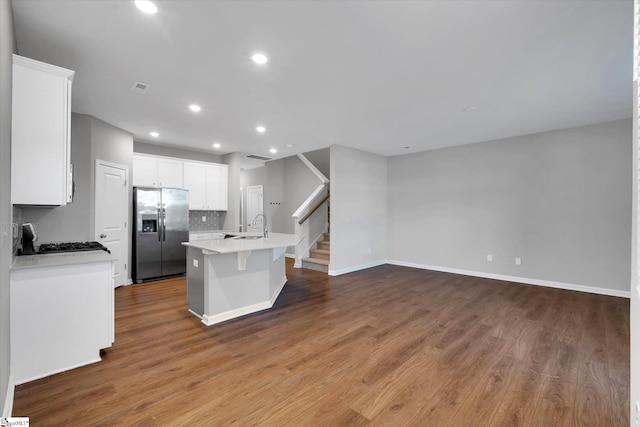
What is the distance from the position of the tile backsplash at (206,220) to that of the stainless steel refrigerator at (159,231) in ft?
2.64

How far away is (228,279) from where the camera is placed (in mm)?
3348

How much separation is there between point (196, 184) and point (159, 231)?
4.35 feet

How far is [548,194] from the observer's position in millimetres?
4840

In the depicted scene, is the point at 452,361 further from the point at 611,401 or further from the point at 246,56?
the point at 246,56

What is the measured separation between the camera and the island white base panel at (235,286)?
10.5 ft

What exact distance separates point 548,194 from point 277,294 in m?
4.90

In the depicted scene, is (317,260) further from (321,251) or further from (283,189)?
(283,189)

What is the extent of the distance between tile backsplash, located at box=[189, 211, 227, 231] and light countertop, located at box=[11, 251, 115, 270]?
368 cm

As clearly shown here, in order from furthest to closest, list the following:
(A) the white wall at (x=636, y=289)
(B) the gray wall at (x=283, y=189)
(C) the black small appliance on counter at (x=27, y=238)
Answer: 1. (B) the gray wall at (x=283, y=189)
2. (C) the black small appliance on counter at (x=27, y=238)
3. (A) the white wall at (x=636, y=289)

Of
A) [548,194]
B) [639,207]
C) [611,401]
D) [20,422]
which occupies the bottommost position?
[611,401]

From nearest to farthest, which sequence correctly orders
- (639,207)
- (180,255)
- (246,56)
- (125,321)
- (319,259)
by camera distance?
(639,207), (246,56), (125,321), (180,255), (319,259)

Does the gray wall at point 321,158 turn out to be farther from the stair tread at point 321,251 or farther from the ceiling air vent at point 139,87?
the ceiling air vent at point 139,87

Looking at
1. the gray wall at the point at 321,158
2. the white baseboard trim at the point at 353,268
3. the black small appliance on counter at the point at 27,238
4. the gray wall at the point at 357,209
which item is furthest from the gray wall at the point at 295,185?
the black small appliance on counter at the point at 27,238

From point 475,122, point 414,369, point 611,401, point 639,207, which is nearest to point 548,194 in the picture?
point 475,122
